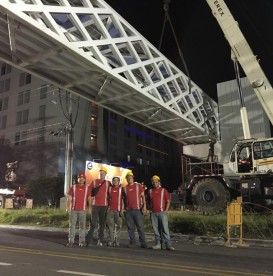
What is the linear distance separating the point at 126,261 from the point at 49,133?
4851cm

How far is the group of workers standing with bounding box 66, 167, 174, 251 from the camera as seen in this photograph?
10.4m

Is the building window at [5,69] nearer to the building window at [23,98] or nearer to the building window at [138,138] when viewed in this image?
the building window at [23,98]

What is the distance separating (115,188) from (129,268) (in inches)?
152

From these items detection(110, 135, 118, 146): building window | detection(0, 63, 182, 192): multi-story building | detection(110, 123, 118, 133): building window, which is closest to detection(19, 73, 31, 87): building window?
detection(0, 63, 182, 192): multi-story building

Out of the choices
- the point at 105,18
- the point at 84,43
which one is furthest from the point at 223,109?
the point at 84,43

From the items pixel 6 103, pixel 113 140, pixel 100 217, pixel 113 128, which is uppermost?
pixel 6 103

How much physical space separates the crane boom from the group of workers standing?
365 inches

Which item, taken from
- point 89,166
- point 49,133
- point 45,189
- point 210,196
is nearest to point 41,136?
point 49,133

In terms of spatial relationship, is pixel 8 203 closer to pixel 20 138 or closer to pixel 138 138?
pixel 20 138

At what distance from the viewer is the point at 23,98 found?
63469 millimetres

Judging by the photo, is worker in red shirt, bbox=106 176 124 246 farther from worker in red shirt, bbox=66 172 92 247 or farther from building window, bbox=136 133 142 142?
building window, bbox=136 133 142 142

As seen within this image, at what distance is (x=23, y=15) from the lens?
11.1 m

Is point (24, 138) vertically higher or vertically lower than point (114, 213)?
higher

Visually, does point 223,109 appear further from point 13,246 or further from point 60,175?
point 60,175
